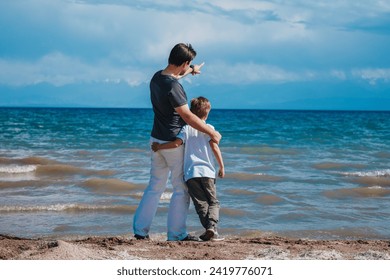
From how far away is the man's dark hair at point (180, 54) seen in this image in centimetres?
514

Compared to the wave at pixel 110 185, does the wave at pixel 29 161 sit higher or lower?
lower

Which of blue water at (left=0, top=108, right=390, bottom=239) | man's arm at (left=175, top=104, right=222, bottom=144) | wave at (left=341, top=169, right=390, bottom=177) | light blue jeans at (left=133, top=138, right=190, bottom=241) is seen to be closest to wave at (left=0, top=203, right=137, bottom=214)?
blue water at (left=0, top=108, right=390, bottom=239)

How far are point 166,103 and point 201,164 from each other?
27.9 inches

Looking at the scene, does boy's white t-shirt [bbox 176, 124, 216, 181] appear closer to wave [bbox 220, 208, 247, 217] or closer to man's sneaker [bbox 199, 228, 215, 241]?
man's sneaker [bbox 199, 228, 215, 241]

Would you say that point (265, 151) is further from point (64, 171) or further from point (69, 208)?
point (69, 208)

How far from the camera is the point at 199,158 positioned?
Result: 5.47 metres

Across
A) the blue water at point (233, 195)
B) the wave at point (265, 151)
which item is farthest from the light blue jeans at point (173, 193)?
the wave at point (265, 151)

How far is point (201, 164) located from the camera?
546cm

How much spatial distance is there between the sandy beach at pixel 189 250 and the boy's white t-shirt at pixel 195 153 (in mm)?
674

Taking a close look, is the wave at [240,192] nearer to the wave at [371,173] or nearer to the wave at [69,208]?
the wave at [69,208]

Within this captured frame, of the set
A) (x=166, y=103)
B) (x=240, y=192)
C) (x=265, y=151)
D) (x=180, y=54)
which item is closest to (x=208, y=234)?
(x=166, y=103)
